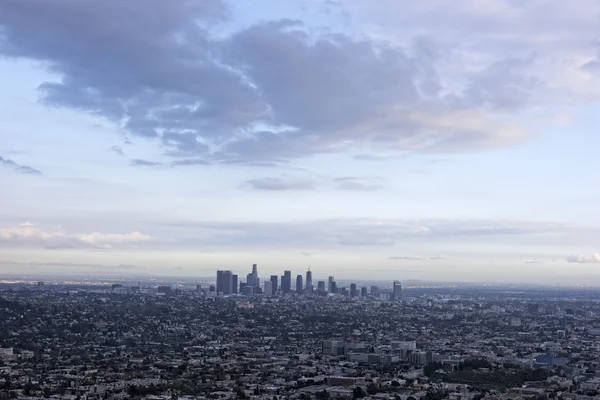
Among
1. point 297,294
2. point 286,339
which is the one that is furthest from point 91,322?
point 297,294

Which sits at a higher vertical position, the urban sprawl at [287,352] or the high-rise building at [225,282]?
the high-rise building at [225,282]

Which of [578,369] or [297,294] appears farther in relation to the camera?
[297,294]

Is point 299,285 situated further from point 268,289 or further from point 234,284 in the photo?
point 234,284

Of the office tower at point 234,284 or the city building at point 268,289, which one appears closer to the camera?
the office tower at point 234,284

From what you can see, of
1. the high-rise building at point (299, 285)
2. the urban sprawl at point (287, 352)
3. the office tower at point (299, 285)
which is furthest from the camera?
the high-rise building at point (299, 285)

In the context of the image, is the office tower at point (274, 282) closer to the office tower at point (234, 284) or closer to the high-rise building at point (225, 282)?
the office tower at point (234, 284)

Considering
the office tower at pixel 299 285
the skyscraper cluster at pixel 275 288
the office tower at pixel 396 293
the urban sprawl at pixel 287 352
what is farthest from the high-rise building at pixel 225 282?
the urban sprawl at pixel 287 352

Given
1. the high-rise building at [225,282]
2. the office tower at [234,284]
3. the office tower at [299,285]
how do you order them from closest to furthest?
the high-rise building at [225,282] < the office tower at [234,284] < the office tower at [299,285]

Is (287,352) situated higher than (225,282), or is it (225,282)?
(225,282)

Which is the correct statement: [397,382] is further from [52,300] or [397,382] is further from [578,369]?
[52,300]

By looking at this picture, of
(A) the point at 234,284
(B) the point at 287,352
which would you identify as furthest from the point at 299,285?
(B) the point at 287,352

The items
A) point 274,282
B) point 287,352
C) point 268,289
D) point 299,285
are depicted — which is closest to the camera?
point 287,352
